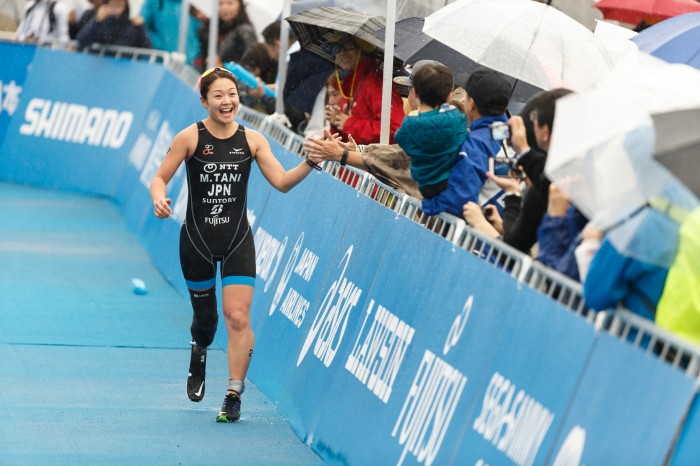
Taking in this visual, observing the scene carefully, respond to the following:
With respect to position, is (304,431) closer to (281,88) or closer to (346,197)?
(346,197)

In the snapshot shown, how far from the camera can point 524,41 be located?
9.24 m

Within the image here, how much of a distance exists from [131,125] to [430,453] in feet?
40.3

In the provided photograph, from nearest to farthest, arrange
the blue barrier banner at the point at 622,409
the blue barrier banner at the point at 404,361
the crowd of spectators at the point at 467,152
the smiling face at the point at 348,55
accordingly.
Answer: the blue barrier banner at the point at 622,409
the crowd of spectators at the point at 467,152
the blue barrier banner at the point at 404,361
the smiling face at the point at 348,55

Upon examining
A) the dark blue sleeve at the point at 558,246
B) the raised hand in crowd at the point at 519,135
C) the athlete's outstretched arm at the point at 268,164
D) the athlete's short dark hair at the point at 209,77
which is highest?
the raised hand in crowd at the point at 519,135

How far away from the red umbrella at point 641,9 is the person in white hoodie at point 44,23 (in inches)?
362

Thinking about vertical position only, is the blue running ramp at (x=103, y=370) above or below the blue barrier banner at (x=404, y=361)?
below

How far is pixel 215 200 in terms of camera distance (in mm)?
8859

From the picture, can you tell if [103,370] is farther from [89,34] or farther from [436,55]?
[89,34]

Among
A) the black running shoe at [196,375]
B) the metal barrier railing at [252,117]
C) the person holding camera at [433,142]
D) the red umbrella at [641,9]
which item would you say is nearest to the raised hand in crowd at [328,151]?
the person holding camera at [433,142]

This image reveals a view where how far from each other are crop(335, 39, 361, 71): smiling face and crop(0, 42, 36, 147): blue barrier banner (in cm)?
941

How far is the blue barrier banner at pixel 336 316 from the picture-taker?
325 inches

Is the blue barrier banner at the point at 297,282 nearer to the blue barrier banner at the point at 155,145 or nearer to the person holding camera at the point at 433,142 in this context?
the person holding camera at the point at 433,142

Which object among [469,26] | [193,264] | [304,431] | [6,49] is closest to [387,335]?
[304,431]

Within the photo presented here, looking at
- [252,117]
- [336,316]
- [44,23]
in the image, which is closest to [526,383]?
[336,316]
